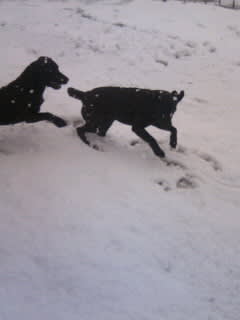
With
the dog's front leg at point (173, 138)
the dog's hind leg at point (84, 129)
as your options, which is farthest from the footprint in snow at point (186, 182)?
the dog's hind leg at point (84, 129)

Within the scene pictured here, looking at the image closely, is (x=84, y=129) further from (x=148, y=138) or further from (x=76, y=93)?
(x=148, y=138)

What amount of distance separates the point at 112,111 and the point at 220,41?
26.7ft

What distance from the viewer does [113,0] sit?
636 inches

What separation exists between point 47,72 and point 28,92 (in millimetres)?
389

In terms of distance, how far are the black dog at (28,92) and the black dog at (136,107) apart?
0.42 metres

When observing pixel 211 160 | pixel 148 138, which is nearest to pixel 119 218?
pixel 148 138

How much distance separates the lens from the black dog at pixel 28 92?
5.57 meters

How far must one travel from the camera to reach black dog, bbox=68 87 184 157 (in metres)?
5.71

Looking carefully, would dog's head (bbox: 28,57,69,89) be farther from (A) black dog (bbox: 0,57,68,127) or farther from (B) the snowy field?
(B) the snowy field

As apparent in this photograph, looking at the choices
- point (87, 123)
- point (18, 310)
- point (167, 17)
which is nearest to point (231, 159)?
point (87, 123)

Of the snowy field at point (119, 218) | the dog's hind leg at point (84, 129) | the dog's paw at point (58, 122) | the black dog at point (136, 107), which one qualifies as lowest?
the snowy field at point (119, 218)

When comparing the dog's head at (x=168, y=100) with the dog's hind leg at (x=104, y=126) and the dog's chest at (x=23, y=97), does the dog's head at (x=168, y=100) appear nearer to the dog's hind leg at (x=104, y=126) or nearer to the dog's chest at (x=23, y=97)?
the dog's hind leg at (x=104, y=126)

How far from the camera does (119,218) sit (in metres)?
4.45

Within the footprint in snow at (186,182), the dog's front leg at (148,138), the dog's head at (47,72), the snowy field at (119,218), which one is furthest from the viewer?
the dog's front leg at (148,138)
